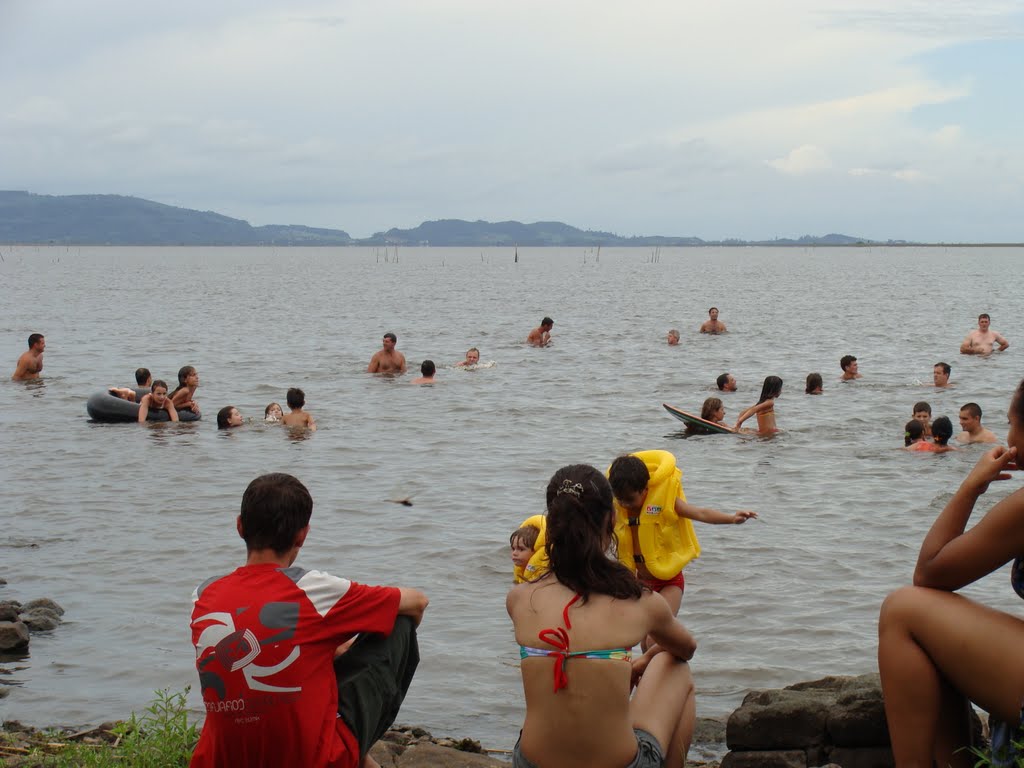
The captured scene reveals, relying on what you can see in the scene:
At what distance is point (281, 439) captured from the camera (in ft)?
61.1

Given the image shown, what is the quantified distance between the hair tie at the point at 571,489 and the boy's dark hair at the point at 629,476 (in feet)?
6.43

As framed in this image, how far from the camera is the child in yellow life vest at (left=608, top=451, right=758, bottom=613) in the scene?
22.5ft

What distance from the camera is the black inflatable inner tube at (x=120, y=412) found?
64.8ft

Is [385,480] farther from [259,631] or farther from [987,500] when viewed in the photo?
[259,631]

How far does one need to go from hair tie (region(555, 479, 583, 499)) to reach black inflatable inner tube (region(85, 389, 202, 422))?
16.1 m

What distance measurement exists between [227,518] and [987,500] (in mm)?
9220

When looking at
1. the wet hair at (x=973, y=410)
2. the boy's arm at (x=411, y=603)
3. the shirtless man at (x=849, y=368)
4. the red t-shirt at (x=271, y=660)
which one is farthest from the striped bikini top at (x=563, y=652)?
the shirtless man at (x=849, y=368)

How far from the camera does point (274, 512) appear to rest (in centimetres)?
431

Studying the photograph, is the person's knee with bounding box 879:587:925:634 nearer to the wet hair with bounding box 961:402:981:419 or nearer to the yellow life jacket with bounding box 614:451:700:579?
the yellow life jacket with bounding box 614:451:700:579

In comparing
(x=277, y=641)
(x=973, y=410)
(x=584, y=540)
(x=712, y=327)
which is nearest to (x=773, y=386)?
(x=973, y=410)

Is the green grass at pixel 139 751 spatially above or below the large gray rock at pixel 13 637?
above

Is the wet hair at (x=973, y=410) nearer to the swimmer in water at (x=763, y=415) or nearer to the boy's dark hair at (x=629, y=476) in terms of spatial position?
the swimmer in water at (x=763, y=415)

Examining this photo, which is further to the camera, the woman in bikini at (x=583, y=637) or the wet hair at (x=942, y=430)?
the wet hair at (x=942, y=430)

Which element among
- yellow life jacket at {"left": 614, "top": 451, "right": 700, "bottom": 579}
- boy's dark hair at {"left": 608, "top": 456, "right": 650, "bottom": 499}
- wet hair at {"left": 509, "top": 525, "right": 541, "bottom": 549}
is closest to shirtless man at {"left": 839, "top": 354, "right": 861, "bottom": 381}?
yellow life jacket at {"left": 614, "top": 451, "right": 700, "bottom": 579}
